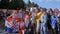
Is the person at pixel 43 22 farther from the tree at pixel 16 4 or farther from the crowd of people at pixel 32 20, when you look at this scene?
the tree at pixel 16 4

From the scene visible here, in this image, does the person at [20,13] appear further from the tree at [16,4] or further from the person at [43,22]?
the person at [43,22]

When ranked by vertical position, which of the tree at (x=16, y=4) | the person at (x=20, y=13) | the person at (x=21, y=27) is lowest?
the person at (x=21, y=27)

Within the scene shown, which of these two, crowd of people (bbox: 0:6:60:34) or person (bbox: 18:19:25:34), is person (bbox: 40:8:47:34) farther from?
person (bbox: 18:19:25:34)

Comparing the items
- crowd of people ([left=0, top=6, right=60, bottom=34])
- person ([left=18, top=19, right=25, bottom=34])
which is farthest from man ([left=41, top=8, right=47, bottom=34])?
person ([left=18, top=19, right=25, bottom=34])

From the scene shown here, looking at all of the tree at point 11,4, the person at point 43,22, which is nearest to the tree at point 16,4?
the tree at point 11,4

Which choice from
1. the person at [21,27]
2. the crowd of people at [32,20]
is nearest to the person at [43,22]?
the crowd of people at [32,20]

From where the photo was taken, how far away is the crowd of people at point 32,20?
4.25 metres

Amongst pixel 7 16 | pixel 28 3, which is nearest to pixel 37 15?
pixel 28 3

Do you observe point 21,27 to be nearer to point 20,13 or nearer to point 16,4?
point 20,13

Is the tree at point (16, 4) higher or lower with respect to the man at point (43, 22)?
higher

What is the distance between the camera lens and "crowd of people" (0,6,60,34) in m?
4.25

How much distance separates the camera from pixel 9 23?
4391mm

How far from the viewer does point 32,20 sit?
431 centimetres

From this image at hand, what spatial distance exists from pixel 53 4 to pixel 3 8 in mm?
877
